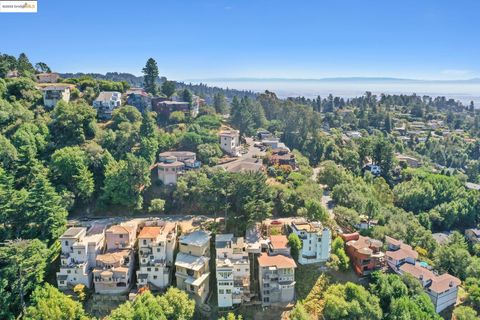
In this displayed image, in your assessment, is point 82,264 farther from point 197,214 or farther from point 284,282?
point 284,282

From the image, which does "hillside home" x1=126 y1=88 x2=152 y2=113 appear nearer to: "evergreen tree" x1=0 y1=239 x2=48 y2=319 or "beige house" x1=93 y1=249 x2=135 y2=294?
"evergreen tree" x1=0 y1=239 x2=48 y2=319

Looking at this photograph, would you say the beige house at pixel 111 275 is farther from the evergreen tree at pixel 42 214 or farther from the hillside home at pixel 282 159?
the hillside home at pixel 282 159

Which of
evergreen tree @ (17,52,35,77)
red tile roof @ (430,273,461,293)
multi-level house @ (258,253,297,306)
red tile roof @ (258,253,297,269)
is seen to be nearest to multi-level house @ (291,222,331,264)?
red tile roof @ (258,253,297,269)

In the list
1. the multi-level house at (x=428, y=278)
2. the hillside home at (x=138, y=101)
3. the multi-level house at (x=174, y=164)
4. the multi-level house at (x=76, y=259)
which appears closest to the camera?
the multi-level house at (x=76, y=259)

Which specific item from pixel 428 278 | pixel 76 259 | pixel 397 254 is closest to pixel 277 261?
pixel 397 254

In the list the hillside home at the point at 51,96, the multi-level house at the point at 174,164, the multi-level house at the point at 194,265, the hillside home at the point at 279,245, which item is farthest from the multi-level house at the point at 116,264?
the hillside home at the point at 51,96

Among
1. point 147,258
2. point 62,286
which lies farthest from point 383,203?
point 62,286

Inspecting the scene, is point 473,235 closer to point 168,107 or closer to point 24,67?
point 168,107
